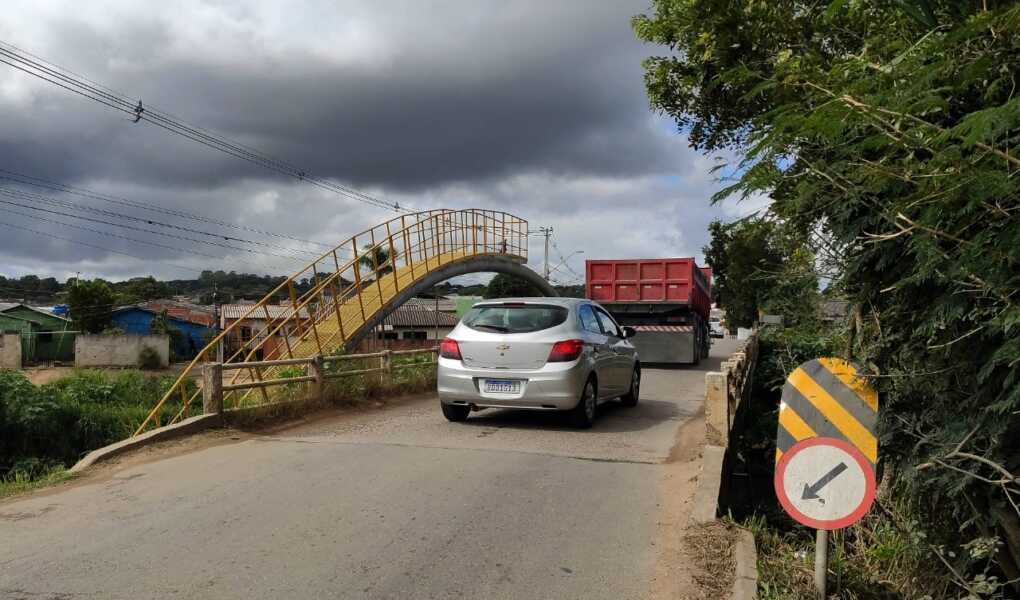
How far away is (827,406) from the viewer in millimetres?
4594

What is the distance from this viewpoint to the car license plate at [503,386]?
29.9 ft

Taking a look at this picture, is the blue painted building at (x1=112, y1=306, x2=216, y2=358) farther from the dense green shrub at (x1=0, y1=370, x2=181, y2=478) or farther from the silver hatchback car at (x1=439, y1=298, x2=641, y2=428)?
the silver hatchback car at (x1=439, y1=298, x2=641, y2=428)

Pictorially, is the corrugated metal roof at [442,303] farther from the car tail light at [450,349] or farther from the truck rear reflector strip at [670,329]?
the car tail light at [450,349]

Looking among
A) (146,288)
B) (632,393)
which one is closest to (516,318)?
(632,393)

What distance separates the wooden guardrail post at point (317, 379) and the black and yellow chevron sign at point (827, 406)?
7.77m

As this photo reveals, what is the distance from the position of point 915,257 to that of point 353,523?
394cm

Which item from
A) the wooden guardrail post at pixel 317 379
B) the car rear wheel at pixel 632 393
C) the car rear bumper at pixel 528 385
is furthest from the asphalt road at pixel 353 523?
the car rear wheel at pixel 632 393

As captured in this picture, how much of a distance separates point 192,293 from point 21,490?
329 ft

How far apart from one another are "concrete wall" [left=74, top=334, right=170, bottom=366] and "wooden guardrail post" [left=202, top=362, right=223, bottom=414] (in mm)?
40281

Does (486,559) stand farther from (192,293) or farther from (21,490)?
(192,293)

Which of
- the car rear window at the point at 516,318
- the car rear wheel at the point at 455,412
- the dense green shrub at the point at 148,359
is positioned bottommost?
the dense green shrub at the point at 148,359

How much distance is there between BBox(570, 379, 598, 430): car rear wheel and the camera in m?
9.23

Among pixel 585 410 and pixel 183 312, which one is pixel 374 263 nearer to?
pixel 585 410

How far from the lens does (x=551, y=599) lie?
163 inches
